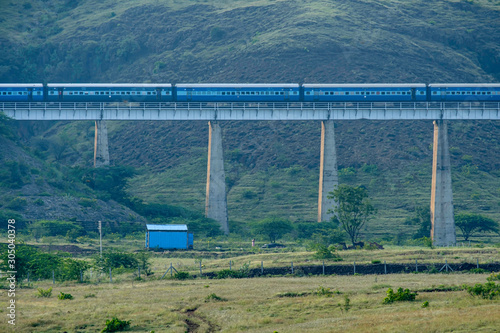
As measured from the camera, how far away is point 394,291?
3366cm

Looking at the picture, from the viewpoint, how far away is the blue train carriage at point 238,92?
237ft

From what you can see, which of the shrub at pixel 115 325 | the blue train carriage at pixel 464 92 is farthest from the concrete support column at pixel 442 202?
the shrub at pixel 115 325

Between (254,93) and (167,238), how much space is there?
1995 centimetres

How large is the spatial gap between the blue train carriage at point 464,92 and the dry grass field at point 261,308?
36.7 metres

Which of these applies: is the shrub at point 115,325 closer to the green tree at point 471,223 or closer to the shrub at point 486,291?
the shrub at point 486,291

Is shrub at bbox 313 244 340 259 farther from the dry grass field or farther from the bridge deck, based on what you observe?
the bridge deck

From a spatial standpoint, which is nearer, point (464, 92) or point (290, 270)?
point (290, 270)

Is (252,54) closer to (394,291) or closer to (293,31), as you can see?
(293,31)

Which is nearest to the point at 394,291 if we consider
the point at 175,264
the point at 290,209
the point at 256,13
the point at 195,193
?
the point at 175,264

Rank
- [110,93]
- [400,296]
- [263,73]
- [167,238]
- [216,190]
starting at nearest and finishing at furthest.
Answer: [400,296] < [167,238] < [216,190] < [110,93] < [263,73]

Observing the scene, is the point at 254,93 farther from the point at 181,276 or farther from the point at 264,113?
the point at 181,276

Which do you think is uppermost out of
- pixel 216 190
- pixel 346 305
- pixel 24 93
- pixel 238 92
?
pixel 24 93

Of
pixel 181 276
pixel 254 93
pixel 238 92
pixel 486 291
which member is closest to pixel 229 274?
pixel 181 276

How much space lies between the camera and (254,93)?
7262 cm
